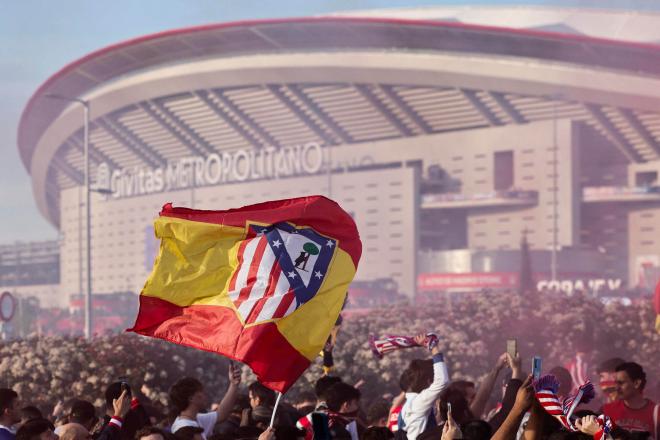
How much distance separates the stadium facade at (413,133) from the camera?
81.3 metres

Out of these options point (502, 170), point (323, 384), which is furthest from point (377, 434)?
point (502, 170)

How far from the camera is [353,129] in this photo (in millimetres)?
92438

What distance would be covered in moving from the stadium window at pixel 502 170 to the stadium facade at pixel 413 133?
0.12 metres

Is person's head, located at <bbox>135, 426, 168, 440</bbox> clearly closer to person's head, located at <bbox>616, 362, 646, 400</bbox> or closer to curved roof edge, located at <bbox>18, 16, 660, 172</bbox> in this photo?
person's head, located at <bbox>616, 362, 646, 400</bbox>

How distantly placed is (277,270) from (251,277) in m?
0.18

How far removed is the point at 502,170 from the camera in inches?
3393

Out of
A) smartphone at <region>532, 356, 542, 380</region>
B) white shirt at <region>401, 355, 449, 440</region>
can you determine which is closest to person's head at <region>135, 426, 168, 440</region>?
white shirt at <region>401, 355, 449, 440</region>

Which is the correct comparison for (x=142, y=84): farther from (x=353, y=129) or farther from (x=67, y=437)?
(x=67, y=437)

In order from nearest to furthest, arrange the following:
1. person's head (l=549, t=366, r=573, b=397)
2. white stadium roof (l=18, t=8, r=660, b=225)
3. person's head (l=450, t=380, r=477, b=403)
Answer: person's head (l=549, t=366, r=573, b=397) < person's head (l=450, t=380, r=477, b=403) < white stadium roof (l=18, t=8, r=660, b=225)

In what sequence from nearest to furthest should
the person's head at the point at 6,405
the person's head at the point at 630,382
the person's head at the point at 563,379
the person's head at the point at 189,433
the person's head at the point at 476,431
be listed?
the person's head at the point at 476,431, the person's head at the point at 189,433, the person's head at the point at 630,382, the person's head at the point at 6,405, the person's head at the point at 563,379

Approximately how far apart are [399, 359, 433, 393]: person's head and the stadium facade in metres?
64.3

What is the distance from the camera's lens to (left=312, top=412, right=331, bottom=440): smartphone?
20.4 ft

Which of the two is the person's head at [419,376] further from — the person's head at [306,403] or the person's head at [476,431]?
the person's head at [476,431]

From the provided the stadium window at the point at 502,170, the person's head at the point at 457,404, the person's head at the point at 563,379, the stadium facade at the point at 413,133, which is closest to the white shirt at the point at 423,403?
the person's head at the point at 457,404
